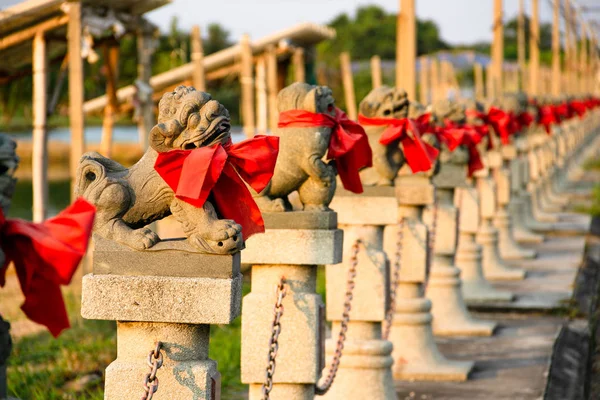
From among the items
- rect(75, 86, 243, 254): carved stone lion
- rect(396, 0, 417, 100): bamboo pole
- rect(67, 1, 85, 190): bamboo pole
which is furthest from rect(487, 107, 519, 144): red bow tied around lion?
rect(75, 86, 243, 254): carved stone lion

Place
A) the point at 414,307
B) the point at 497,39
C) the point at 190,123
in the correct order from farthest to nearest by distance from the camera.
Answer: the point at 497,39 → the point at 414,307 → the point at 190,123

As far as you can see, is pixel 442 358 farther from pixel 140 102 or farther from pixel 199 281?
pixel 140 102

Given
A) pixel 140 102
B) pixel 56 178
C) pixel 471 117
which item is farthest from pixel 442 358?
pixel 56 178

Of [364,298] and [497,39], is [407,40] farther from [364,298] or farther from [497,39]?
[497,39]

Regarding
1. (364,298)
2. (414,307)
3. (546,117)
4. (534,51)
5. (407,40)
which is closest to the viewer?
(364,298)

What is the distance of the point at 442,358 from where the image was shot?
7844 millimetres

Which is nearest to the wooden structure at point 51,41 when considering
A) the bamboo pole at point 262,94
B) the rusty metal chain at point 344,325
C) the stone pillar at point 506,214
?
the stone pillar at point 506,214

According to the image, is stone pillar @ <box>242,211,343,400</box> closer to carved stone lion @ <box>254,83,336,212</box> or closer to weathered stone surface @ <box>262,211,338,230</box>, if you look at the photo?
weathered stone surface @ <box>262,211,338,230</box>

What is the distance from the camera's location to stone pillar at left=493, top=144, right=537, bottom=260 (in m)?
13.5

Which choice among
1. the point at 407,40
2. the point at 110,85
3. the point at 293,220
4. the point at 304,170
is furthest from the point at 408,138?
the point at 110,85

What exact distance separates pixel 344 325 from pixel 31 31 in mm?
6637

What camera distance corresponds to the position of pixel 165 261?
365cm

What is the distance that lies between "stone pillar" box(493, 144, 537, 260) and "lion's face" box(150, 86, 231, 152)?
9877mm

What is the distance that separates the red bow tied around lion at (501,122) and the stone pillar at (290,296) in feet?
22.8
